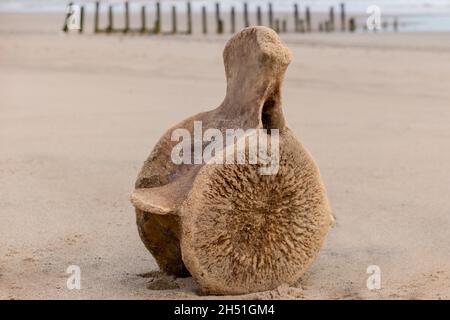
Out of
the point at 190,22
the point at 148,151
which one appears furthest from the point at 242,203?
the point at 190,22

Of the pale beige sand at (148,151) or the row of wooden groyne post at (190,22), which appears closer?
the pale beige sand at (148,151)

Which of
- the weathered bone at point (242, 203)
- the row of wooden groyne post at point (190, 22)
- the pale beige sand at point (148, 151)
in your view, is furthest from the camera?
the row of wooden groyne post at point (190, 22)

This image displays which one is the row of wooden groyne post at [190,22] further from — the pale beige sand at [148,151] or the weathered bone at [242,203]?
the weathered bone at [242,203]

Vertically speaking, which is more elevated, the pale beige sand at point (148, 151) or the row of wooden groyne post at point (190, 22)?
the pale beige sand at point (148, 151)

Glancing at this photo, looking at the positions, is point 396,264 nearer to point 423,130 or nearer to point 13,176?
point 13,176

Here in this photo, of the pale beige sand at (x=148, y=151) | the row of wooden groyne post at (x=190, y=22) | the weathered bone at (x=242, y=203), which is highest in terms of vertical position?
the weathered bone at (x=242, y=203)

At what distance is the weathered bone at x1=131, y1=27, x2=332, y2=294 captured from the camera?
12.3ft

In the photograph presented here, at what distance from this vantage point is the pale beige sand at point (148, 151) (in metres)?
4.29

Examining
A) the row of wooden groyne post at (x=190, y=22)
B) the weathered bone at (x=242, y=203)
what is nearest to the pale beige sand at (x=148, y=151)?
the weathered bone at (x=242, y=203)

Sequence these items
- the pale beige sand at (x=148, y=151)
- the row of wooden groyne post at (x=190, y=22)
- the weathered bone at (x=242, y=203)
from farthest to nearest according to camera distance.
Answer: the row of wooden groyne post at (x=190, y=22) < the pale beige sand at (x=148, y=151) < the weathered bone at (x=242, y=203)

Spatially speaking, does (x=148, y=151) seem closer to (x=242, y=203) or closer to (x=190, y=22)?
(x=242, y=203)

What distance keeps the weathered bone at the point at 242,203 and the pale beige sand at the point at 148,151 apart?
A: 0.15m

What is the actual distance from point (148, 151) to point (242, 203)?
13.1 ft

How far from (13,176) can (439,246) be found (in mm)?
3354
